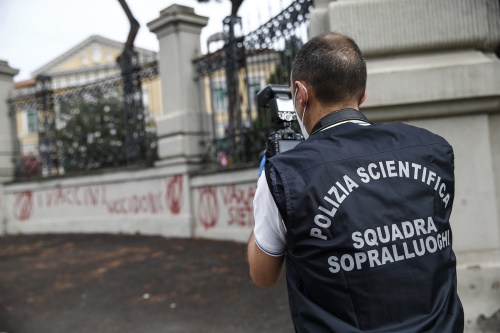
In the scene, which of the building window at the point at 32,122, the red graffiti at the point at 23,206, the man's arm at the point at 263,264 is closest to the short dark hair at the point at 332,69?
the man's arm at the point at 263,264

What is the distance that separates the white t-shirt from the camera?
4.49 feet

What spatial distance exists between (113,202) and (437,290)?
8.58 m

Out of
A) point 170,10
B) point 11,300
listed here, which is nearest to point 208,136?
point 170,10

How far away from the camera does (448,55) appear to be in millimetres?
2842

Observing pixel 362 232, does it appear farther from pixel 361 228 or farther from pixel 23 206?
pixel 23 206

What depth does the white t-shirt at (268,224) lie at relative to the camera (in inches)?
53.9

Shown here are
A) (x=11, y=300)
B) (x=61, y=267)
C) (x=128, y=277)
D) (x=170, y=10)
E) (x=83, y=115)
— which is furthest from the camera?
(x=83, y=115)

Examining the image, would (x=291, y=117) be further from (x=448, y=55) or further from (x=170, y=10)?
(x=170, y=10)

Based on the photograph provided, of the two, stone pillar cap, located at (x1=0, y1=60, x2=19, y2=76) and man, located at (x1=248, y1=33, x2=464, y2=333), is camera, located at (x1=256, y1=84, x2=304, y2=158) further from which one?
stone pillar cap, located at (x1=0, y1=60, x2=19, y2=76)

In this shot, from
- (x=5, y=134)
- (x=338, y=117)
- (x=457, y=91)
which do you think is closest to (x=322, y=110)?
(x=338, y=117)

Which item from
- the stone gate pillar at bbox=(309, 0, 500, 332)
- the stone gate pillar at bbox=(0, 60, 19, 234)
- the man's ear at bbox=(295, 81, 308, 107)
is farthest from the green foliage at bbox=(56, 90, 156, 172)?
the man's ear at bbox=(295, 81, 308, 107)

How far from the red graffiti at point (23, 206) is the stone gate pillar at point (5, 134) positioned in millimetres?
328

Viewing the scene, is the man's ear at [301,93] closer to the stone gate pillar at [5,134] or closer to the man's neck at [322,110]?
the man's neck at [322,110]

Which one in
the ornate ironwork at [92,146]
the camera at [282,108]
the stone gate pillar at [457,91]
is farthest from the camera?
the ornate ironwork at [92,146]
